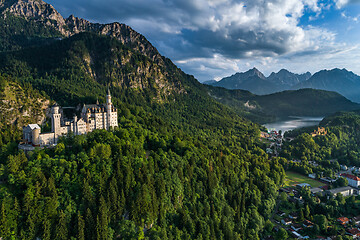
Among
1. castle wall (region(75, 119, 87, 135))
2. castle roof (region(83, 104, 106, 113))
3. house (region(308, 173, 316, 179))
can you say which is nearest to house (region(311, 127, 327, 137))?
house (region(308, 173, 316, 179))

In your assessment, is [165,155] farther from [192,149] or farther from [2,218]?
[2,218]

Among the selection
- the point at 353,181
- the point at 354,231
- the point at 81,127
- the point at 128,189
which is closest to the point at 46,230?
the point at 128,189

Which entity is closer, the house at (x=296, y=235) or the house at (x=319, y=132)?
the house at (x=296, y=235)

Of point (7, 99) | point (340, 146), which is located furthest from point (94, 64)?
point (340, 146)

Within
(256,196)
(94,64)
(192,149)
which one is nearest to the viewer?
(256,196)

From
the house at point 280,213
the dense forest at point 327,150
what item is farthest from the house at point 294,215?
the dense forest at point 327,150

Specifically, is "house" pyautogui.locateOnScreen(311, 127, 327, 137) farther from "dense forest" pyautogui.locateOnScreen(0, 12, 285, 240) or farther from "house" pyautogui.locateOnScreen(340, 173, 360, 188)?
"dense forest" pyautogui.locateOnScreen(0, 12, 285, 240)

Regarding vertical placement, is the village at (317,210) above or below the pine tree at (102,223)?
below

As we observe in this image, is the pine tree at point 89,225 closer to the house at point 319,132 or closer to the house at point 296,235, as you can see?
the house at point 296,235
